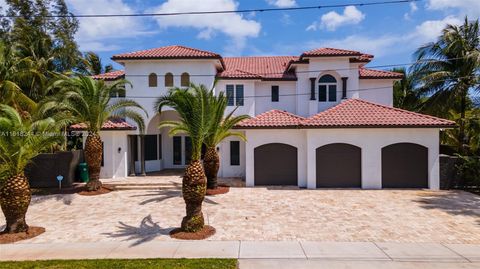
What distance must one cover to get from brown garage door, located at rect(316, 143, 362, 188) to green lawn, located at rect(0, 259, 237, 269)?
37.7 ft

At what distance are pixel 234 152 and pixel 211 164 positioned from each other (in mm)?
4831

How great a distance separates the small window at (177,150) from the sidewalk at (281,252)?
647 inches

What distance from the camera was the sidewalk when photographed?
7992 mm

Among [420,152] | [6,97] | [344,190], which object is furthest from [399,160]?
[6,97]

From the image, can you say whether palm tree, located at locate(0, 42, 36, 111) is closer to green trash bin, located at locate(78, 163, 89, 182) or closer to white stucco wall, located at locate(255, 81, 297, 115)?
green trash bin, located at locate(78, 163, 89, 182)

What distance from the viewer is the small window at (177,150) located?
2588 centimetres

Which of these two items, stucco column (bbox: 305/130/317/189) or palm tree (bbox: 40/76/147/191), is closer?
palm tree (bbox: 40/76/147/191)

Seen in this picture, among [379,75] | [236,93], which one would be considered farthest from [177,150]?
[379,75]

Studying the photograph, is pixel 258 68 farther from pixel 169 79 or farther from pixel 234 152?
pixel 234 152

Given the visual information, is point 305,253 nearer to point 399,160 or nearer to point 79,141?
point 399,160

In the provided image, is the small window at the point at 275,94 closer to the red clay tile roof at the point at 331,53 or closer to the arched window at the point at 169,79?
the red clay tile roof at the point at 331,53

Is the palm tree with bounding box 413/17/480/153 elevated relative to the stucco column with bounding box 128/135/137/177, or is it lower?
elevated

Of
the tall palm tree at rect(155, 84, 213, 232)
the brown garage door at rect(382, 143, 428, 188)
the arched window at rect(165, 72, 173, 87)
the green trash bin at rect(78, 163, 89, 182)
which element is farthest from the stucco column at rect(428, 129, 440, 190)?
the green trash bin at rect(78, 163, 89, 182)

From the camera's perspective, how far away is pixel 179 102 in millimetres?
11297
